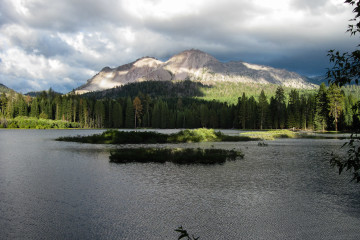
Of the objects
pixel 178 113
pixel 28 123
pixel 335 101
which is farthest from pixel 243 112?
pixel 28 123

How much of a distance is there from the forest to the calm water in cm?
9431

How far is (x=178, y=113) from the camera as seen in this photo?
600ft

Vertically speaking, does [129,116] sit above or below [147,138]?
above

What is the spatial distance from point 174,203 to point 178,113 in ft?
547

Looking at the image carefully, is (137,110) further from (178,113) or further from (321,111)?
(321,111)

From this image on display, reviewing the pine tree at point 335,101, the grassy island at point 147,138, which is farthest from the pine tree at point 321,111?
the grassy island at point 147,138

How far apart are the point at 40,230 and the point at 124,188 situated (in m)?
7.79

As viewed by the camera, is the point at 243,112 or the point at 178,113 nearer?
the point at 243,112

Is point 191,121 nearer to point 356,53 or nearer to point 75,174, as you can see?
point 75,174

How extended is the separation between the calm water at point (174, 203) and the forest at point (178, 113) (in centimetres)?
9431

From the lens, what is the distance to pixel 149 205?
16141 millimetres

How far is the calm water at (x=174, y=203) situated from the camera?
496 inches

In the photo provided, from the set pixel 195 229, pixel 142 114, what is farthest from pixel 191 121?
pixel 195 229

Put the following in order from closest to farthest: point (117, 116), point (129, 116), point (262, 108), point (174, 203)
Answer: point (174, 203), point (262, 108), point (117, 116), point (129, 116)
